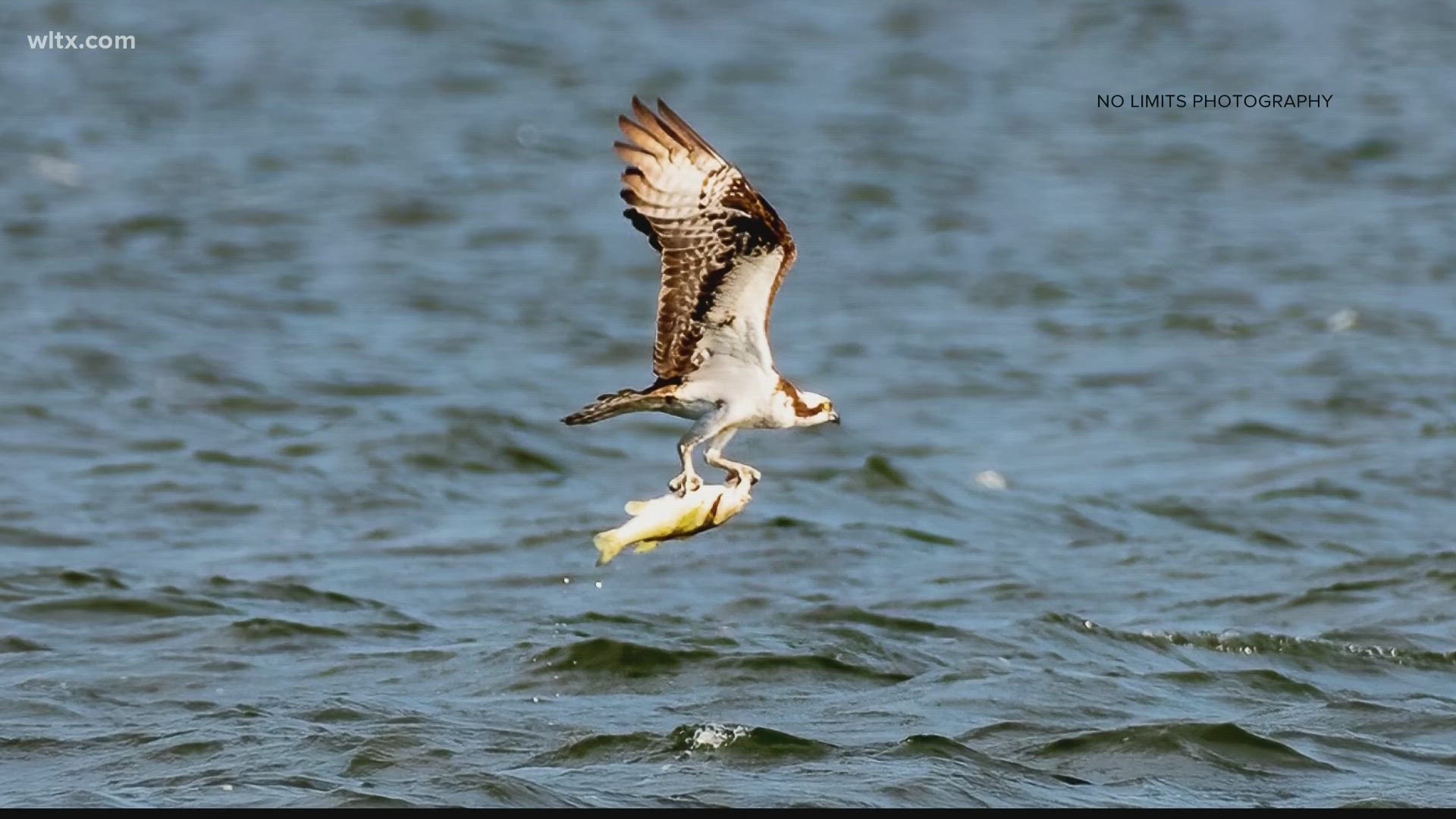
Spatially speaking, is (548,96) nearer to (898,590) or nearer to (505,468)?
(505,468)

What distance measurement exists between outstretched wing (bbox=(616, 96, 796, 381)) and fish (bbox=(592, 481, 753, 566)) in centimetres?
51

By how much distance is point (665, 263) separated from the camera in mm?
8438

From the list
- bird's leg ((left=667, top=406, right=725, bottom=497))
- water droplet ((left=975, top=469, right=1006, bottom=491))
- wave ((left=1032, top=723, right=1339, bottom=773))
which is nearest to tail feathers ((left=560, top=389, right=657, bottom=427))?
bird's leg ((left=667, top=406, right=725, bottom=497))

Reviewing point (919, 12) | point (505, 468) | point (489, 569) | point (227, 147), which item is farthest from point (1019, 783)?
point (919, 12)

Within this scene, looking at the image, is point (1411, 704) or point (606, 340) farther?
point (606, 340)

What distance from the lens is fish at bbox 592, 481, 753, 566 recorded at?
8.49 meters

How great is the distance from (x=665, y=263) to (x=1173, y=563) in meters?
7.84

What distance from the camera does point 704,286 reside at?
850cm

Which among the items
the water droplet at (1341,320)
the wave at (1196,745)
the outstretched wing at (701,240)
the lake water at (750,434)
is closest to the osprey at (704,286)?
the outstretched wing at (701,240)

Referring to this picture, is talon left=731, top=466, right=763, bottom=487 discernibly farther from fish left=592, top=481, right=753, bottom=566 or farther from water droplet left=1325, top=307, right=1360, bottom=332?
water droplet left=1325, top=307, right=1360, bottom=332

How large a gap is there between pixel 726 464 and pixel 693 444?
20 cm

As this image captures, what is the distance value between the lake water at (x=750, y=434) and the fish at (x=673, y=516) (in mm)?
2415

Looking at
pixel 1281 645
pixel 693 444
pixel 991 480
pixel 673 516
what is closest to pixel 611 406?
pixel 693 444

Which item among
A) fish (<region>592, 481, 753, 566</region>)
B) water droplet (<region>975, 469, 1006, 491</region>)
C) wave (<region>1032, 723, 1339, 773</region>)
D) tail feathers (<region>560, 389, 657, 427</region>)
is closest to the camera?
tail feathers (<region>560, 389, 657, 427</region>)
